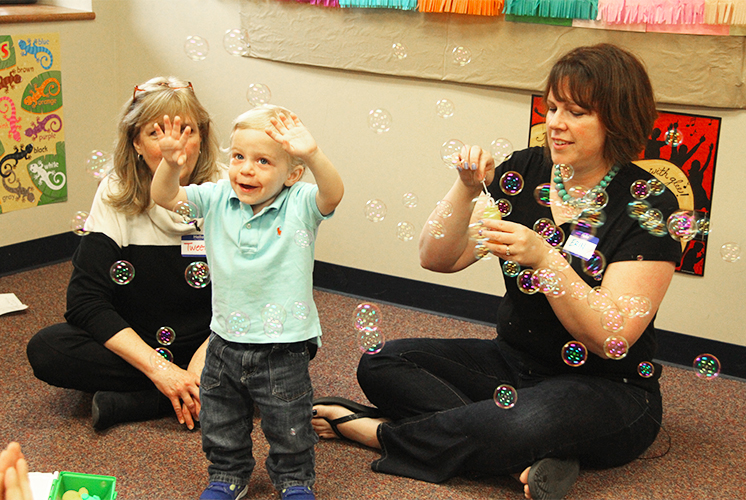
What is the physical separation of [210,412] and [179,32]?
213cm

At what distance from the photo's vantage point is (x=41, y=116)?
329 centimetres

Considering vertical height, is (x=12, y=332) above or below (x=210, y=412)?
below

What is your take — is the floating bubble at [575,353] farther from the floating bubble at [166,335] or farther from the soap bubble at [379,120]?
the floating bubble at [166,335]

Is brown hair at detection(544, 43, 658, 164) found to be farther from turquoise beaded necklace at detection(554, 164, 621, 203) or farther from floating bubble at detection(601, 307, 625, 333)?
floating bubble at detection(601, 307, 625, 333)

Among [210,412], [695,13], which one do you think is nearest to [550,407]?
[210,412]

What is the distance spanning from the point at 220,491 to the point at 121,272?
1.98ft

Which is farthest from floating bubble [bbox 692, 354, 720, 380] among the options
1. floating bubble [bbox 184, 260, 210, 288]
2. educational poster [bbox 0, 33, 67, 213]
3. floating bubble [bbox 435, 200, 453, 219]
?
educational poster [bbox 0, 33, 67, 213]

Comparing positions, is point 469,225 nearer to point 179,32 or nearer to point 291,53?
point 291,53

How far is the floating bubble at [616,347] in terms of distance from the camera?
1.69m

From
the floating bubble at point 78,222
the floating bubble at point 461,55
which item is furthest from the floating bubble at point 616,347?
the floating bubble at point 461,55

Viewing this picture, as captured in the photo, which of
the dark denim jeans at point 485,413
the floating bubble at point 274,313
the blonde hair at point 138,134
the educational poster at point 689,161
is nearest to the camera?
the floating bubble at point 274,313

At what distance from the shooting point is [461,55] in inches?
111

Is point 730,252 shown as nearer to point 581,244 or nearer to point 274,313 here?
point 581,244

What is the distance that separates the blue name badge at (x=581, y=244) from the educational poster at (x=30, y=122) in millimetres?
2370
